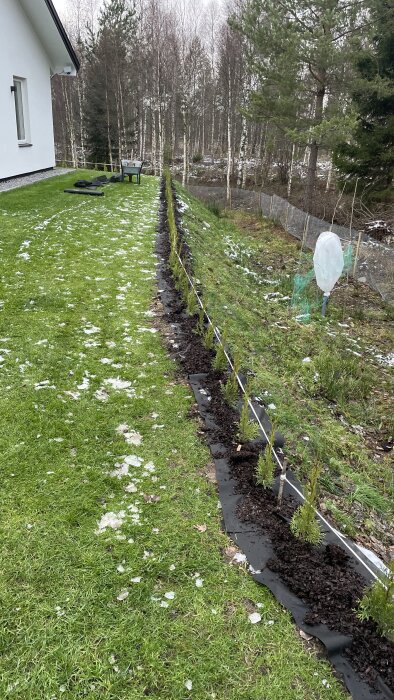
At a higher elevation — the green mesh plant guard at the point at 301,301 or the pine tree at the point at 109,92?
the pine tree at the point at 109,92

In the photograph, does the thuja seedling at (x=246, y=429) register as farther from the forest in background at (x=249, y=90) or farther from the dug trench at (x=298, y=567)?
the forest in background at (x=249, y=90)

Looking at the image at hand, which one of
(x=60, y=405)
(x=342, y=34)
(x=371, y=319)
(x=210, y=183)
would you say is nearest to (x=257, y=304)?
(x=371, y=319)

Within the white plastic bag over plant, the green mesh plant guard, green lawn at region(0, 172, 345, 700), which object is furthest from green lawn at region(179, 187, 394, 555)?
green lawn at region(0, 172, 345, 700)

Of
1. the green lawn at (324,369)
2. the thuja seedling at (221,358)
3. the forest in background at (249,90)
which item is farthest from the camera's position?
the forest in background at (249,90)

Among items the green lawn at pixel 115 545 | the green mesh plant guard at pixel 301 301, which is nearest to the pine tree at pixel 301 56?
the green mesh plant guard at pixel 301 301

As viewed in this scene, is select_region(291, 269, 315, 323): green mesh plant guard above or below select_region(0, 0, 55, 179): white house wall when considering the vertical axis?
below

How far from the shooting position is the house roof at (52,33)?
11.4m

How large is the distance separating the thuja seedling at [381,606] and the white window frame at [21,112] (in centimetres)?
1336

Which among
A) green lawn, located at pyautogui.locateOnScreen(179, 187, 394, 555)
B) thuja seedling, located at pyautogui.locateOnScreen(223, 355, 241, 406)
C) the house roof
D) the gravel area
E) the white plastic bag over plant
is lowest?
green lawn, located at pyautogui.locateOnScreen(179, 187, 394, 555)

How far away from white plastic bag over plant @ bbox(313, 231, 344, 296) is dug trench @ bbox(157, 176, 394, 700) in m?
3.89

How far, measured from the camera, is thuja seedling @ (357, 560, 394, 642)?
1.88 m

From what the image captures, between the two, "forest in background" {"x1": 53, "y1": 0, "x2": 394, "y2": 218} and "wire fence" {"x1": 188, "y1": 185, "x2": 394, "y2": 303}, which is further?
"forest in background" {"x1": 53, "y1": 0, "x2": 394, "y2": 218}

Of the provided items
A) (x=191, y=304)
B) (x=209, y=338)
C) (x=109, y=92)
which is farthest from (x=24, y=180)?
(x=109, y=92)

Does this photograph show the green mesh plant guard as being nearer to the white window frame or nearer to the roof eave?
the white window frame
